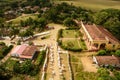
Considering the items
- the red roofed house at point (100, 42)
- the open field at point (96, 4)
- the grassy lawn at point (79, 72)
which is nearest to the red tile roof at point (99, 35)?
the red roofed house at point (100, 42)

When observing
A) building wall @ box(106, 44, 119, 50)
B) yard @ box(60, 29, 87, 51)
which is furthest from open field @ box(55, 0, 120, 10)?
building wall @ box(106, 44, 119, 50)

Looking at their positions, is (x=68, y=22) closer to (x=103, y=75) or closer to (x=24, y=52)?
(x=24, y=52)

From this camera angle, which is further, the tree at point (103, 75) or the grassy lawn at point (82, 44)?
the grassy lawn at point (82, 44)

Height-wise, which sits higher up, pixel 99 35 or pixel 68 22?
pixel 99 35

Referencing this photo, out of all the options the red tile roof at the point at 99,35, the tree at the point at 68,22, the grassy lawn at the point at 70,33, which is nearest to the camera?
the red tile roof at the point at 99,35

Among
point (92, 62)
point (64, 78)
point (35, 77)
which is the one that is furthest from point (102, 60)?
point (35, 77)

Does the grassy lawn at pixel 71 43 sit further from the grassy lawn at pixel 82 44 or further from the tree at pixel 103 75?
the tree at pixel 103 75

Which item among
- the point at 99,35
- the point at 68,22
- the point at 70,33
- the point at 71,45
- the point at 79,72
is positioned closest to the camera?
the point at 79,72

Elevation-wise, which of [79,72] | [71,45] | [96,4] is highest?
[96,4]

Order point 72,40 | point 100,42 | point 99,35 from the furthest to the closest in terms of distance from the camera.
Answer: point 72,40, point 99,35, point 100,42

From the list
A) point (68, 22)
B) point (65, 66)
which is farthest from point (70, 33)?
point (65, 66)
